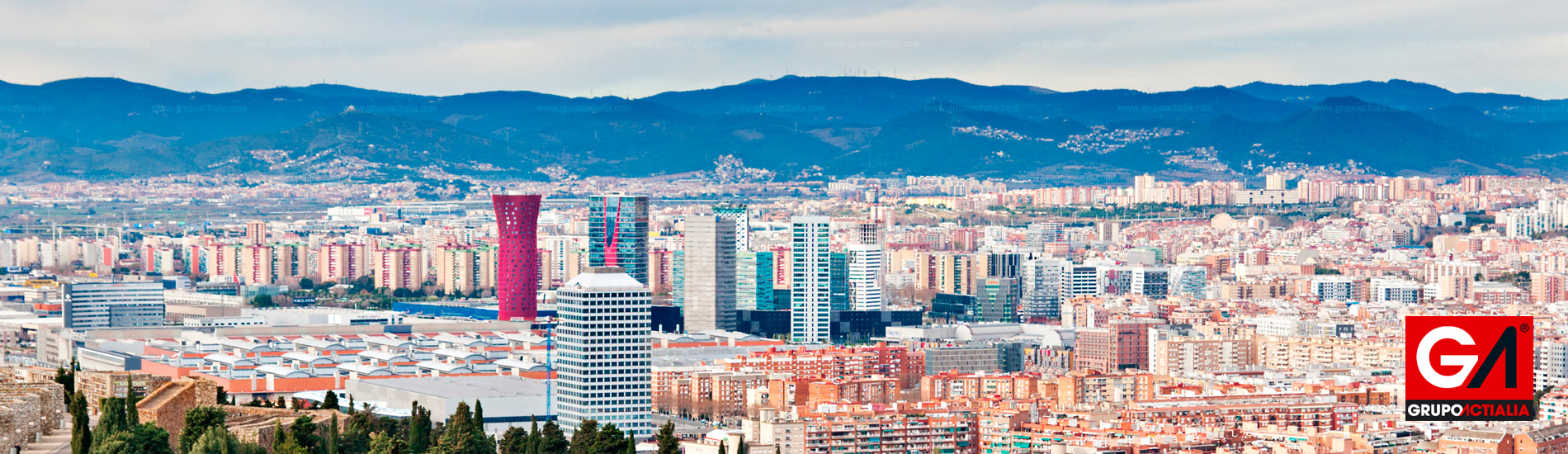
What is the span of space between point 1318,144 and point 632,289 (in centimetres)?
6042

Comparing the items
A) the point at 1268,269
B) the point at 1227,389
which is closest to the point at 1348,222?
the point at 1268,269

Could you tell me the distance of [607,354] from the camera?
2225 centimetres

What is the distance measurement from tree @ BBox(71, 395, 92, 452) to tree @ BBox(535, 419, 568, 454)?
16.0 feet

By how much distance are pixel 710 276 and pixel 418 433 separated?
75.4 ft

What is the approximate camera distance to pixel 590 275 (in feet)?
73.3

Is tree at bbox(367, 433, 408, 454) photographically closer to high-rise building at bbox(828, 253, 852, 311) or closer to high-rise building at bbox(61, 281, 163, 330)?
high-rise building at bbox(61, 281, 163, 330)

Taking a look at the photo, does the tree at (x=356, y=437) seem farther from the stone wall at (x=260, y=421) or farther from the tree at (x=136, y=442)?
the tree at (x=136, y=442)

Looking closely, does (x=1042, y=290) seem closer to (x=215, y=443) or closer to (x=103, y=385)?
(x=103, y=385)

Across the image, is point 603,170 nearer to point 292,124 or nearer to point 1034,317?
point 292,124

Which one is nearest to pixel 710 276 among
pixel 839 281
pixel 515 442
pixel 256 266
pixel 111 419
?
pixel 839 281

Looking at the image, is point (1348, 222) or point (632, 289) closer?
point (632, 289)

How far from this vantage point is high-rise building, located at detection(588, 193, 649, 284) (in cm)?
3991

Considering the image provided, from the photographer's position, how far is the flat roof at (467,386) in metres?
23.4

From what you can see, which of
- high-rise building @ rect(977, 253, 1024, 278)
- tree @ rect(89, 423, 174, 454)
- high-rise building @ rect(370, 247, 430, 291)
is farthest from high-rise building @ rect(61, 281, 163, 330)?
tree @ rect(89, 423, 174, 454)
